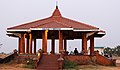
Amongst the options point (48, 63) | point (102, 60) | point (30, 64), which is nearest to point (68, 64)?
point (48, 63)

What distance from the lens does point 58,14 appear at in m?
35.9

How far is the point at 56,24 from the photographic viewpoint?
→ 31922 millimetres

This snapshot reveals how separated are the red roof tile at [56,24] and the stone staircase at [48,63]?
9.44 feet

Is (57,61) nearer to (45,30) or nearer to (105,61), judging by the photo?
(45,30)

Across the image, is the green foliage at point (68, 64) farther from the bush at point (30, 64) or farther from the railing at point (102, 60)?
the railing at point (102, 60)

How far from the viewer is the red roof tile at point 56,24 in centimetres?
3170

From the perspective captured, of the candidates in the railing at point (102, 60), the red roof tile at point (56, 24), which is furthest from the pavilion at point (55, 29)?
the railing at point (102, 60)

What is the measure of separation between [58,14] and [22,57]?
6813 millimetres

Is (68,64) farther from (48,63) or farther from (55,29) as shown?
(55,29)

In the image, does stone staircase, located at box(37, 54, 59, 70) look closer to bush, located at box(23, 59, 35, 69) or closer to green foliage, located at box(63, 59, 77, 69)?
bush, located at box(23, 59, 35, 69)

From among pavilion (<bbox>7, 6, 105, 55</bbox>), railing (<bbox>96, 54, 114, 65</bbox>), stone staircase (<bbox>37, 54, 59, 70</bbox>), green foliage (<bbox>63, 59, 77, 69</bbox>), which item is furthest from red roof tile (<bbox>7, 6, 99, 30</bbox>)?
green foliage (<bbox>63, 59, 77, 69</bbox>)

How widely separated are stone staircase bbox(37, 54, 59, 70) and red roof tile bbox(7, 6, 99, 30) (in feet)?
9.44

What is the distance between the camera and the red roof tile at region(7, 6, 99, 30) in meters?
31.7

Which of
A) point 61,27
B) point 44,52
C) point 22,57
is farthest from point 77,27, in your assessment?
point 22,57
